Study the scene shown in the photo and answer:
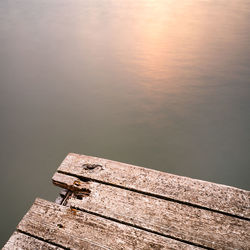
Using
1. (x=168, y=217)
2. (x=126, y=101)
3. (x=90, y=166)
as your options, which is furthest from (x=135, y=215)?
(x=126, y=101)

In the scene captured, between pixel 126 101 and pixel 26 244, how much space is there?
274 cm

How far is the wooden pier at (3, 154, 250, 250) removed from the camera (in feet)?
2.92

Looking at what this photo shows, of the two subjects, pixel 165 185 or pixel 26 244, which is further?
pixel 165 185

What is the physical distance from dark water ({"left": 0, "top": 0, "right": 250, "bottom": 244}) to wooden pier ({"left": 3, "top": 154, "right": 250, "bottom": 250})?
1280 mm

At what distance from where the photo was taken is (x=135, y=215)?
97 cm

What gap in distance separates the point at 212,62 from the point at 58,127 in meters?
3.13

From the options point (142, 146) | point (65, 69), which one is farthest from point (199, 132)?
point (65, 69)

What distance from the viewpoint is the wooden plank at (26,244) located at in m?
0.89

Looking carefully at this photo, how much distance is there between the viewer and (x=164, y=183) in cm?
109

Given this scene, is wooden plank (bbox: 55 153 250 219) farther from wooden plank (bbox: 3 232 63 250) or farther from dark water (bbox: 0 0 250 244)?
dark water (bbox: 0 0 250 244)

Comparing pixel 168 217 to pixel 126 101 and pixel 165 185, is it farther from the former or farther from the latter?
pixel 126 101

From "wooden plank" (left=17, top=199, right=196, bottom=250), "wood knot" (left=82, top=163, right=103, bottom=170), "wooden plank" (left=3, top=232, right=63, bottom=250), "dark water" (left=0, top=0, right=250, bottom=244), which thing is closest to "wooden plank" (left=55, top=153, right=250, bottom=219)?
"wood knot" (left=82, top=163, right=103, bottom=170)

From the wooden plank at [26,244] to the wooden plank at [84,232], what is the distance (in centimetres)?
2

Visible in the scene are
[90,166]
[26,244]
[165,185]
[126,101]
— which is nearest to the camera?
[26,244]
